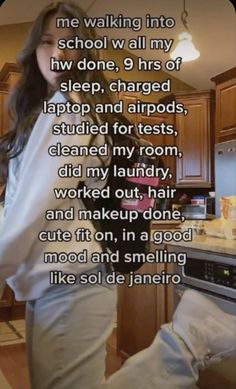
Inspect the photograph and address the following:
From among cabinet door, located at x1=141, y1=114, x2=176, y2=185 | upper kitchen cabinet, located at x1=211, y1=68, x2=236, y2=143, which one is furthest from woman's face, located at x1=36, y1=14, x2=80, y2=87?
upper kitchen cabinet, located at x1=211, y1=68, x2=236, y2=143

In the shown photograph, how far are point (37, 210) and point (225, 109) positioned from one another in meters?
0.35

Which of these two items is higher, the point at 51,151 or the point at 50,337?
the point at 51,151

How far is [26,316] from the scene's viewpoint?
501mm

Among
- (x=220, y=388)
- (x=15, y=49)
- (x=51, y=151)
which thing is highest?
(x=15, y=49)

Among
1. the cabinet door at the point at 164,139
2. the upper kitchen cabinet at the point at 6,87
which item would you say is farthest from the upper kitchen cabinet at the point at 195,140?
the upper kitchen cabinet at the point at 6,87

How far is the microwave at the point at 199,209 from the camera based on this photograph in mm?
565

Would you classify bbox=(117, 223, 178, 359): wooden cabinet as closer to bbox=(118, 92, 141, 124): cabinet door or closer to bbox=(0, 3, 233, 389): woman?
bbox=(0, 3, 233, 389): woman

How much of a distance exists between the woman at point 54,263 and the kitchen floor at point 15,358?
1 centimetres

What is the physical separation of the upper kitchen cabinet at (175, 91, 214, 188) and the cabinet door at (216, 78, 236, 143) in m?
0.01

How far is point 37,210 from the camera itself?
1.52ft

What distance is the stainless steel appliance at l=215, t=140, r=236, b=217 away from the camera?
1.97 feet

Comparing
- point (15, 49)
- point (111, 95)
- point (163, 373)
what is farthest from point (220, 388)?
point (15, 49)

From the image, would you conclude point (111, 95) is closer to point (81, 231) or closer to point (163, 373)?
point (81, 231)

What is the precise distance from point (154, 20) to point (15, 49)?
0.20 meters
